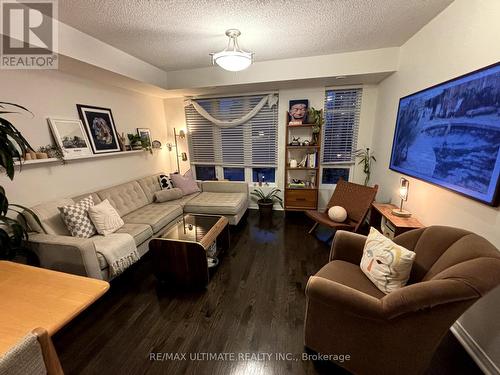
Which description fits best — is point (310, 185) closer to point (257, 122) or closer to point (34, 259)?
point (257, 122)

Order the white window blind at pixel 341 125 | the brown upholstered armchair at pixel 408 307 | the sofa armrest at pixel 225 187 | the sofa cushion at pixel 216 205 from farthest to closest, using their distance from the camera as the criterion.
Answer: the sofa armrest at pixel 225 187 < the white window blind at pixel 341 125 < the sofa cushion at pixel 216 205 < the brown upholstered armchair at pixel 408 307

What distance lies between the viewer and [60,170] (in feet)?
7.75

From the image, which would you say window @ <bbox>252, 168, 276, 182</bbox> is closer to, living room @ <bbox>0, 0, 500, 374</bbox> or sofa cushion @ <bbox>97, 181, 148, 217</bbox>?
living room @ <bbox>0, 0, 500, 374</bbox>

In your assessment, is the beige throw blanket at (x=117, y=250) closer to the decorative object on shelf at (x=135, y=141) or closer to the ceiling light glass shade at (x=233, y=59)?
the decorative object on shelf at (x=135, y=141)

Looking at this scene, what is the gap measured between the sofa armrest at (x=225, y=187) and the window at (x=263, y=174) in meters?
0.53

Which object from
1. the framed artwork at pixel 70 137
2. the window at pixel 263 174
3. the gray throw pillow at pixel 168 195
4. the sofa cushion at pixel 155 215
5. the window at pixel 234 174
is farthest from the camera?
the window at pixel 234 174

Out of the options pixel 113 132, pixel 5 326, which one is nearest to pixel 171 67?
pixel 113 132

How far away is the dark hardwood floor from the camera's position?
4.42 feet

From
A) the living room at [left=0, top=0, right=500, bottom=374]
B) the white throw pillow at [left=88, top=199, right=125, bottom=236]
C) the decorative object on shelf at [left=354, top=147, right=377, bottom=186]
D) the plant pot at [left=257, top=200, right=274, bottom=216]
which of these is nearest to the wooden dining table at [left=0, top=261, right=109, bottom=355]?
the living room at [left=0, top=0, right=500, bottom=374]

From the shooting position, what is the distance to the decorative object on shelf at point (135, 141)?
10.7 ft

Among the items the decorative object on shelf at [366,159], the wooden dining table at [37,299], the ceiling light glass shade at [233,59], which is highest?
the ceiling light glass shade at [233,59]

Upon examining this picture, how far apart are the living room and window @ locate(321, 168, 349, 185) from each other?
39 mm

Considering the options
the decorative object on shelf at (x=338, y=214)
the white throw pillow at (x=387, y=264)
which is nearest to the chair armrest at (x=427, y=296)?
the white throw pillow at (x=387, y=264)

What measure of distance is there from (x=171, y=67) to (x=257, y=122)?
1.63m
